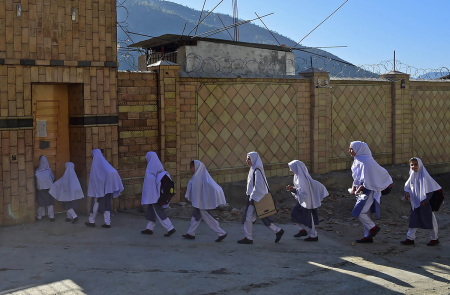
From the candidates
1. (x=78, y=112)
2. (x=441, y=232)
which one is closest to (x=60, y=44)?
(x=78, y=112)

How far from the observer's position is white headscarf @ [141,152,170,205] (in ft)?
29.1

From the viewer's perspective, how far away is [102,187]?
9359 millimetres

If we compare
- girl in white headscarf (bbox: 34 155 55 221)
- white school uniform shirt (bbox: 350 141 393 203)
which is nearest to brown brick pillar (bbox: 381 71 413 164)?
white school uniform shirt (bbox: 350 141 393 203)

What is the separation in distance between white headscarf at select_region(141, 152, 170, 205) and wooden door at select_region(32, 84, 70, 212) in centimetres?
222

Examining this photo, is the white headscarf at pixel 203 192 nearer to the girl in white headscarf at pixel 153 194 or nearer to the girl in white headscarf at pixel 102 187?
the girl in white headscarf at pixel 153 194

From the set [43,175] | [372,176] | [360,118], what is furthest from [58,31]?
[360,118]

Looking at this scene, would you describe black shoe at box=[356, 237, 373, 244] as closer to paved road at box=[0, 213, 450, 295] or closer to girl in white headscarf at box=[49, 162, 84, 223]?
paved road at box=[0, 213, 450, 295]

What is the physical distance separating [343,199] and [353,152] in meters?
3.13

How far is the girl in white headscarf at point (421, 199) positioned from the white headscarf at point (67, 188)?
523cm

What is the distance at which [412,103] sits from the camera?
15562 millimetres

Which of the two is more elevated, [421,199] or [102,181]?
[102,181]

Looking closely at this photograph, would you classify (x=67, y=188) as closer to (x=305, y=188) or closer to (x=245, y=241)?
(x=245, y=241)

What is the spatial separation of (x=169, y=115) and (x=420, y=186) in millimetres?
4819

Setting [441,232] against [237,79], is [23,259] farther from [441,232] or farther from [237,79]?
[441,232]
